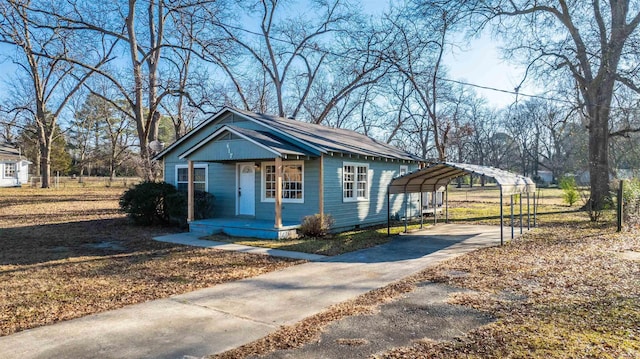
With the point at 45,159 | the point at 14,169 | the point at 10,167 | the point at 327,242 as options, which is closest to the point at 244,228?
the point at 327,242

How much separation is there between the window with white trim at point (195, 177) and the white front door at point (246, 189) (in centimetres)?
168

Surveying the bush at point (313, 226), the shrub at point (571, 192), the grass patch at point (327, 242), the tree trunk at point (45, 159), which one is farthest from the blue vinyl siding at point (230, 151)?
the tree trunk at point (45, 159)

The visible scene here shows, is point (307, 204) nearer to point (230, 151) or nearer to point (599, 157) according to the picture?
point (230, 151)

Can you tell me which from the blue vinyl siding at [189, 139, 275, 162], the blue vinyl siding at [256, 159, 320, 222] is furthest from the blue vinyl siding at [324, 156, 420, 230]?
the blue vinyl siding at [189, 139, 275, 162]

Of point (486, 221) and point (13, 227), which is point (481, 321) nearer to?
point (486, 221)

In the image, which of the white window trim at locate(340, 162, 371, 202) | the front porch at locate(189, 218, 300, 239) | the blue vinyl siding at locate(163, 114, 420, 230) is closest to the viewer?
the front porch at locate(189, 218, 300, 239)

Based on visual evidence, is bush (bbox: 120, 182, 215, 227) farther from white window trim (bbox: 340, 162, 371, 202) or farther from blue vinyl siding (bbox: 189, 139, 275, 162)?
white window trim (bbox: 340, 162, 371, 202)

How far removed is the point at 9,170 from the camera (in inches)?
1586

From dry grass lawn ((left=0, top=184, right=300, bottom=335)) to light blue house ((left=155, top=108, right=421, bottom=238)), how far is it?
2.35m

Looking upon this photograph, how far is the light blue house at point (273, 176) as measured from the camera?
39.7ft

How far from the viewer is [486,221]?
16906 mm

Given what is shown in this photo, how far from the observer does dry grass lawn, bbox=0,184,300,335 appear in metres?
5.62

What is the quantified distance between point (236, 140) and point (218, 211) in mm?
→ 3697

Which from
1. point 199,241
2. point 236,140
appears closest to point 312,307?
→ point 199,241
